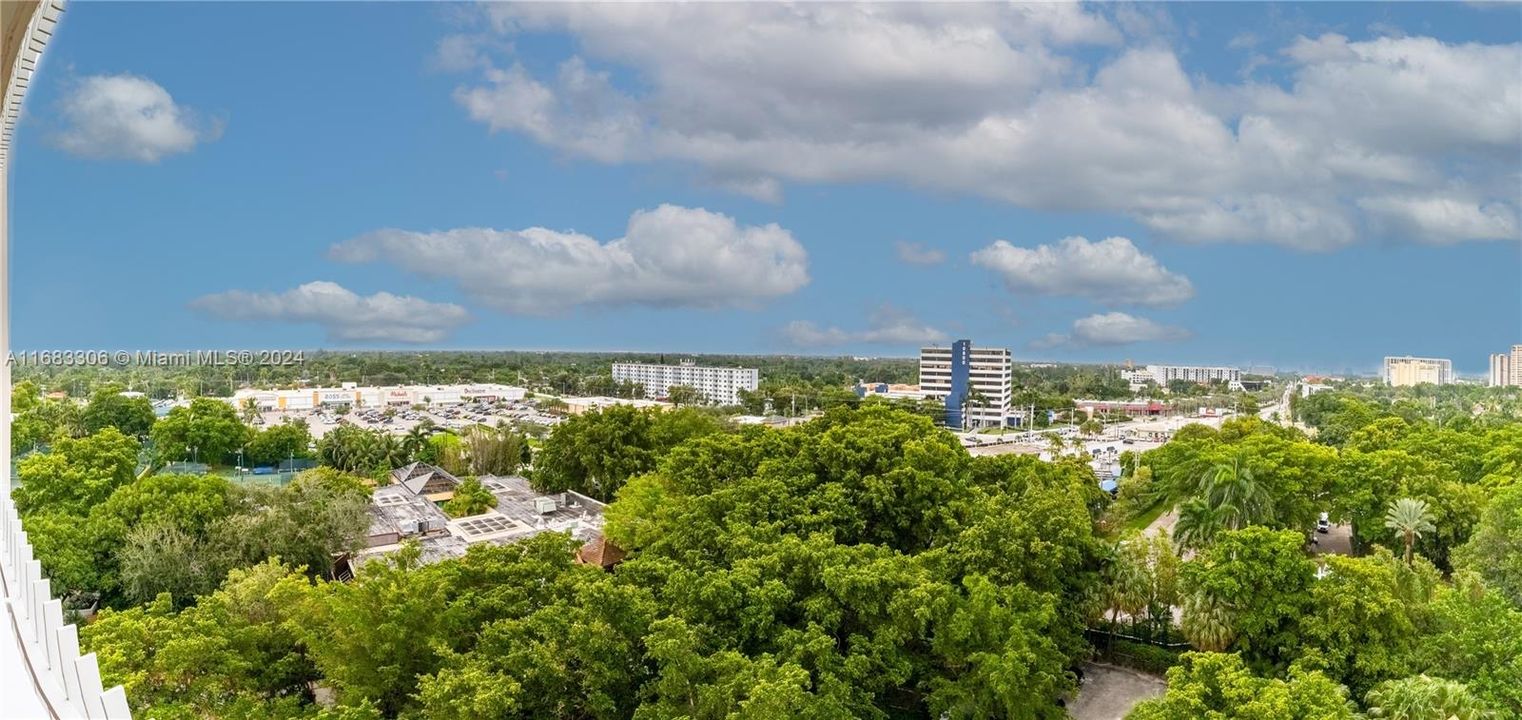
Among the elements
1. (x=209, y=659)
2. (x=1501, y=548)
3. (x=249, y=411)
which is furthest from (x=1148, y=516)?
(x=249, y=411)

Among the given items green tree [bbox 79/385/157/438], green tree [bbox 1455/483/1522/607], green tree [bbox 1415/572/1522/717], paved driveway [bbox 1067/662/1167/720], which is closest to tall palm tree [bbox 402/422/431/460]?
green tree [bbox 79/385/157/438]

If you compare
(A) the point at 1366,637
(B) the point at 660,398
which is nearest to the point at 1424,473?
(A) the point at 1366,637

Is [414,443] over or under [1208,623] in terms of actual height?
under

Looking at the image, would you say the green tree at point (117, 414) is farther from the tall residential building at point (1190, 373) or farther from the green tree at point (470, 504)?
the tall residential building at point (1190, 373)

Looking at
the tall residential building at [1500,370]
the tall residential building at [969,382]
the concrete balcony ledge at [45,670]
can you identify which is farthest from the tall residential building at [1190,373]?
the concrete balcony ledge at [45,670]

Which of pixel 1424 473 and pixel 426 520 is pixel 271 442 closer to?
pixel 426 520

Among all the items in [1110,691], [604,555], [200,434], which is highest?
[200,434]

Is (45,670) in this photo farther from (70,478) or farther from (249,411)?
(249,411)
